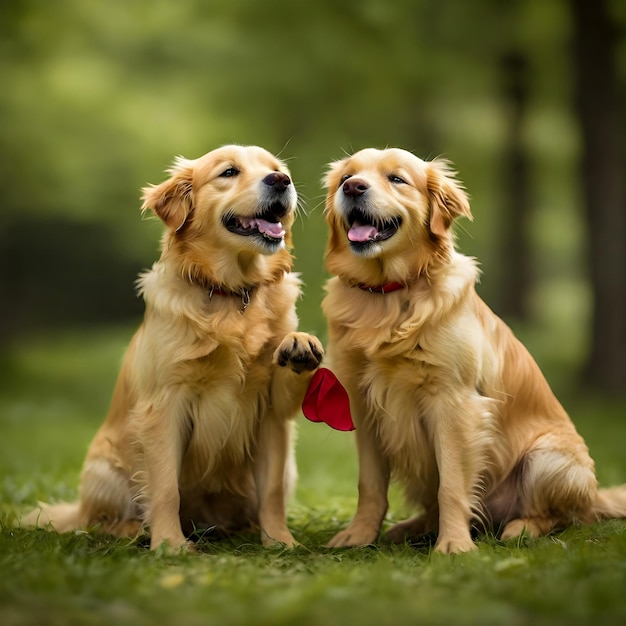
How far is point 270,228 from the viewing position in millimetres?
3928

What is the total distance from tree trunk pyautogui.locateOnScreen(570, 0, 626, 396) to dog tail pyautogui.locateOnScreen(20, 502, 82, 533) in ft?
24.2

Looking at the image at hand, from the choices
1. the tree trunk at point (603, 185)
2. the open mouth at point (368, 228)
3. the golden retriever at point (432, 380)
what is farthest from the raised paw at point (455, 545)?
the tree trunk at point (603, 185)

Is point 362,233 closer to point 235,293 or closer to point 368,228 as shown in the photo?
point 368,228

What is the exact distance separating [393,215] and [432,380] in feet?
2.54

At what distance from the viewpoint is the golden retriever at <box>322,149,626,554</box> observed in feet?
12.1

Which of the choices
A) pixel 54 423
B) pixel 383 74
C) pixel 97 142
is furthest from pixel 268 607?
pixel 97 142

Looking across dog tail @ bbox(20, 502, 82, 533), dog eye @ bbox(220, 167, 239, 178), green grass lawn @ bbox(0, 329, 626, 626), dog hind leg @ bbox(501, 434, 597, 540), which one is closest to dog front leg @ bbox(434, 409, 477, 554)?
green grass lawn @ bbox(0, 329, 626, 626)

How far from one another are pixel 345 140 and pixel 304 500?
8.34 metres

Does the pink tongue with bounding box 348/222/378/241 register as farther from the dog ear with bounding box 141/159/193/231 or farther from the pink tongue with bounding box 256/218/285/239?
the dog ear with bounding box 141/159/193/231

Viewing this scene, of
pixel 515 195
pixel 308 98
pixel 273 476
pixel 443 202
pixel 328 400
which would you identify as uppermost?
pixel 308 98

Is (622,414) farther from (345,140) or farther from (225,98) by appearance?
(225,98)

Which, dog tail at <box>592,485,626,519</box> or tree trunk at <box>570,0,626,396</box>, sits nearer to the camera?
dog tail at <box>592,485,626,519</box>

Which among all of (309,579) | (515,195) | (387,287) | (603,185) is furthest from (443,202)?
(515,195)

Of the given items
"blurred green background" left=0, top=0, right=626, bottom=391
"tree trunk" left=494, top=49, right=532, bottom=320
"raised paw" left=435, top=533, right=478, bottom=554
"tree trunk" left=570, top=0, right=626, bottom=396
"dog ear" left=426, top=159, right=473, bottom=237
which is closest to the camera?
"raised paw" left=435, top=533, right=478, bottom=554
